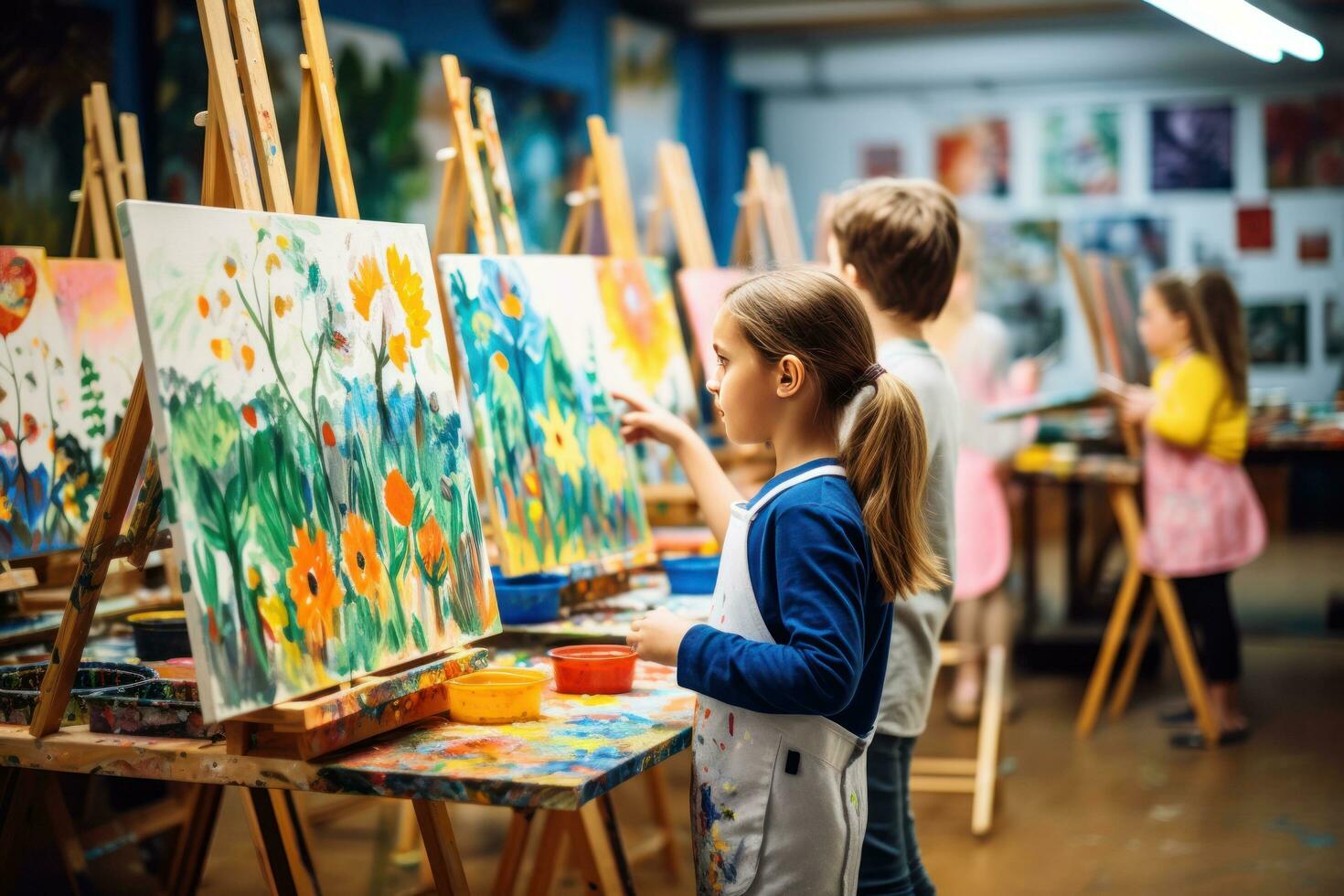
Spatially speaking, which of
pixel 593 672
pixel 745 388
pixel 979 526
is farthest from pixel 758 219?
pixel 745 388

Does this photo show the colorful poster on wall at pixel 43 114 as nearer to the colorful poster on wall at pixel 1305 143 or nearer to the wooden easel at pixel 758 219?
the wooden easel at pixel 758 219

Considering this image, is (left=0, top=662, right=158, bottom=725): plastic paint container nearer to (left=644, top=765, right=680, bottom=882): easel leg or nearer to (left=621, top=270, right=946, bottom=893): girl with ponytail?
(left=621, top=270, right=946, bottom=893): girl with ponytail

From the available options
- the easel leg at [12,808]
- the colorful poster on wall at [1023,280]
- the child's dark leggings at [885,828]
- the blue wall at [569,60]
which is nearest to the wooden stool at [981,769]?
the child's dark leggings at [885,828]

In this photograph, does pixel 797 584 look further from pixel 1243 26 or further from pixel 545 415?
pixel 1243 26

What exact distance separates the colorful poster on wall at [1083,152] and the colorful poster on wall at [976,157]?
0.25 metres

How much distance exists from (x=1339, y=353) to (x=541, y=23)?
4.94 metres

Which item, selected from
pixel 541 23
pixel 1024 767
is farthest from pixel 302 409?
pixel 541 23

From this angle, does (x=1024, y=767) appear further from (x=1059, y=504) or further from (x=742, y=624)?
(x=1059, y=504)

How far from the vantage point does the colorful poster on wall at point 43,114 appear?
363cm

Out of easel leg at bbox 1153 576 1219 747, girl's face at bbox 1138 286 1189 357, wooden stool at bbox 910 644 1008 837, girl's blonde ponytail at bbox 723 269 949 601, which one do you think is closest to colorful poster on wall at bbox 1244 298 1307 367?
girl's face at bbox 1138 286 1189 357

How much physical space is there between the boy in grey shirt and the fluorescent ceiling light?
0.77m

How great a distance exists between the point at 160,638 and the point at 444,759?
0.66 metres

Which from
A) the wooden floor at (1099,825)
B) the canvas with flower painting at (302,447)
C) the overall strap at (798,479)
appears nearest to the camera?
the canvas with flower painting at (302,447)

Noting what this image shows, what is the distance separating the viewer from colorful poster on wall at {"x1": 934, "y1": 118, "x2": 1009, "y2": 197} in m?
8.41
